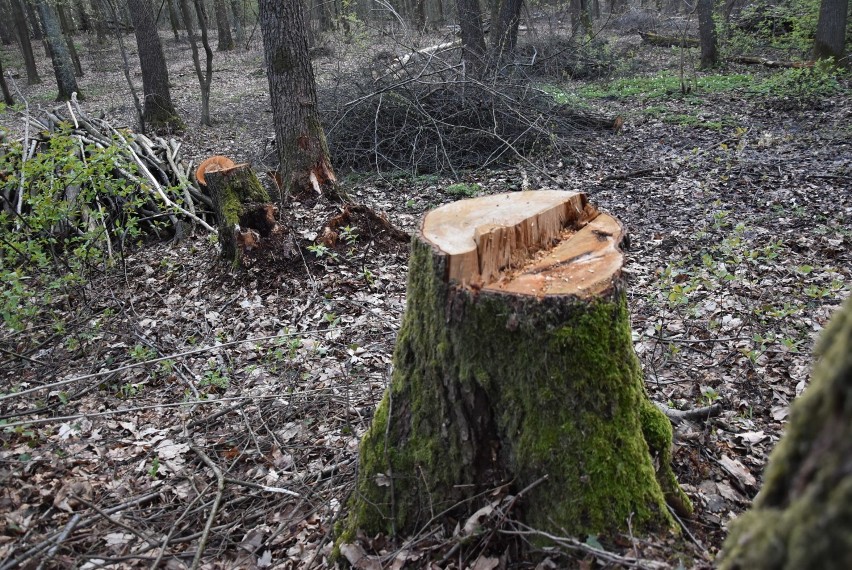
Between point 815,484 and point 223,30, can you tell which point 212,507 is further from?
point 223,30

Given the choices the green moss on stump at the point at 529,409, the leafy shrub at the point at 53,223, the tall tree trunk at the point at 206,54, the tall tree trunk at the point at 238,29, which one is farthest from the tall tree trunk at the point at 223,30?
the green moss on stump at the point at 529,409

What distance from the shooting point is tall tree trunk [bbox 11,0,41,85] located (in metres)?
16.9

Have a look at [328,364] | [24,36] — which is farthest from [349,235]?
[24,36]

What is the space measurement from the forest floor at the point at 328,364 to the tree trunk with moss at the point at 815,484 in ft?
3.47

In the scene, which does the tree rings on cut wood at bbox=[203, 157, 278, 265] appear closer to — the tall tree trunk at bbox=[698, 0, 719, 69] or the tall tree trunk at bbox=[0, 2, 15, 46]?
the tall tree trunk at bbox=[698, 0, 719, 69]

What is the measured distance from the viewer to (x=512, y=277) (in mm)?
2338

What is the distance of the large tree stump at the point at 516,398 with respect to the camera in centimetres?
212

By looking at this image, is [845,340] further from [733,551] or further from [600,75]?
[600,75]

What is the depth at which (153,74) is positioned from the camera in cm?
1277

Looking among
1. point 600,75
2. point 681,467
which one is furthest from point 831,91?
point 681,467

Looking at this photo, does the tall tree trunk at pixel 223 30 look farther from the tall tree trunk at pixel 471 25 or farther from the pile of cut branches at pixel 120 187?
the pile of cut branches at pixel 120 187

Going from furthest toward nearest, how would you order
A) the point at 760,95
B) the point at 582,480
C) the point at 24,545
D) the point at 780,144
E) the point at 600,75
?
the point at 600,75 < the point at 760,95 < the point at 780,144 < the point at 24,545 < the point at 582,480

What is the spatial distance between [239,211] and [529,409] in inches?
179

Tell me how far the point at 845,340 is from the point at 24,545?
3.45m
